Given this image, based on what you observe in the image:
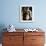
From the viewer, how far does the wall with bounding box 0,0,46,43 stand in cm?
405

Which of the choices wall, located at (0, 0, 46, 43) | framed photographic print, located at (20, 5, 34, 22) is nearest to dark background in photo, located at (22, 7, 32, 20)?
framed photographic print, located at (20, 5, 34, 22)

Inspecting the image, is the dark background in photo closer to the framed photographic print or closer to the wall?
the framed photographic print

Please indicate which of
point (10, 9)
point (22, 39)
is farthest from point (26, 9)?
point (22, 39)

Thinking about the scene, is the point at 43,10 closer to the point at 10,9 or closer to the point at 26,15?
the point at 26,15

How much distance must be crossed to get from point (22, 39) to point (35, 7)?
3.69 ft

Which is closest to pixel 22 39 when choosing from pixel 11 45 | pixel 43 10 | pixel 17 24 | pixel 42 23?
pixel 11 45

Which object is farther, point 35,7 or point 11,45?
point 35,7

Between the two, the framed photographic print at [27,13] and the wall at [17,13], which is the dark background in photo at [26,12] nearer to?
the framed photographic print at [27,13]

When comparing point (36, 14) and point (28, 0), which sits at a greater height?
point (28, 0)

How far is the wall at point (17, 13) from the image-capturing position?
405cm

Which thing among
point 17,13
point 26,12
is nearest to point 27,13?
point 26,12

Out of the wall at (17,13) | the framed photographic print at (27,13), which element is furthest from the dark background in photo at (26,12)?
the wall at (17,13)

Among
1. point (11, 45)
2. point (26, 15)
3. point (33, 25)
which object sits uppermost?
point (26, 15)

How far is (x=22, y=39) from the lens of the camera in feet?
11.9
